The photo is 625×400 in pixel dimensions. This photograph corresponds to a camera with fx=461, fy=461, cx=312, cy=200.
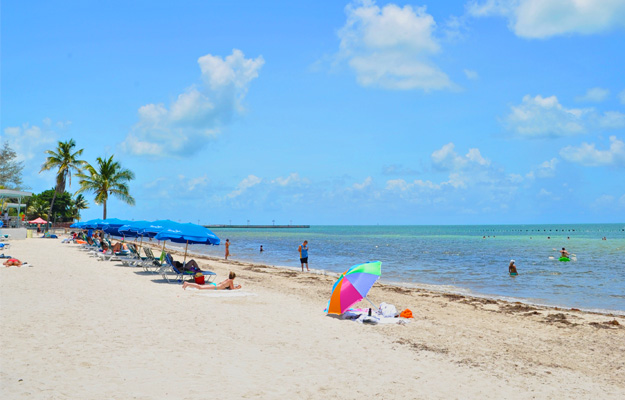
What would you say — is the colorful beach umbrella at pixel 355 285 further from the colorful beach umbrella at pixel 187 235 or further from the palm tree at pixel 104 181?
the palm tree at pixel 104 181

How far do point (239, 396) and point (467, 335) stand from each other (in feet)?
16.8

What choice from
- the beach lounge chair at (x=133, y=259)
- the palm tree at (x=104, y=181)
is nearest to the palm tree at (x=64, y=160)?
the palm tree at (x=104, y=181)

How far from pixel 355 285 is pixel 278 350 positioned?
2.92 metres

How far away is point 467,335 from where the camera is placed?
27.8ft

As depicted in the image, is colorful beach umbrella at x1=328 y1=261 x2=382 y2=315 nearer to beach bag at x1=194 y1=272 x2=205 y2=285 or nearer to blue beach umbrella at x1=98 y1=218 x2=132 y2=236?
beach bag at x1=194 y1=272 x2=205 y2=285

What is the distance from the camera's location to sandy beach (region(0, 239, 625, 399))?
5.19 meters

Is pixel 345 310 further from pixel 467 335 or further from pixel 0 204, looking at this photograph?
pixel 0 204

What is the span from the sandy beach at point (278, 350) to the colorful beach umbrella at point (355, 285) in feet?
1.15

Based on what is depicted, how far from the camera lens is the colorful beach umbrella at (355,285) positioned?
9.31m

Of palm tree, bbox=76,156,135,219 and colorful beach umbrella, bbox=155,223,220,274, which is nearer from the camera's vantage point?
colorful beach umbrella, bbox=155,223,220,274

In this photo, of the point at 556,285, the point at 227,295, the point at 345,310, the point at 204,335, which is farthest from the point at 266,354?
the point at 556,285

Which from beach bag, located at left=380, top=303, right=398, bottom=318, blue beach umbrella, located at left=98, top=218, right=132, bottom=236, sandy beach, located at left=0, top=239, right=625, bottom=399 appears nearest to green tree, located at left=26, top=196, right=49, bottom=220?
blue beach umbrella, located at left=98, top=218, right=132, bottom=236

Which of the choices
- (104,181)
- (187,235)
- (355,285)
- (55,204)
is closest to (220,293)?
(187,235)

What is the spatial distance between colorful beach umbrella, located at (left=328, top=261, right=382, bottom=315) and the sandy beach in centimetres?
35
